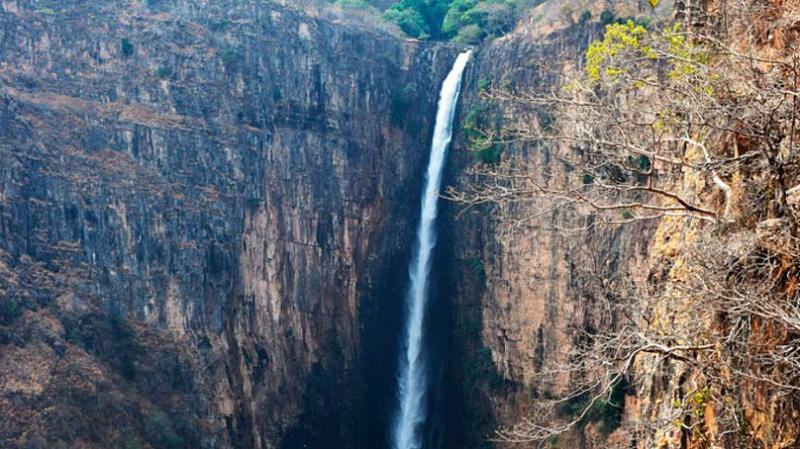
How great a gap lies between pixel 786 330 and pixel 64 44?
837 inches

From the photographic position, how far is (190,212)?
22.6 m

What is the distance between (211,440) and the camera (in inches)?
841

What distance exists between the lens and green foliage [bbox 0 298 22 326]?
19406 mm

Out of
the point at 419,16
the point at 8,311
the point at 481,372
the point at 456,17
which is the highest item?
the point at 456,17

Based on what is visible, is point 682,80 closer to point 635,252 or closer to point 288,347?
point 635,252

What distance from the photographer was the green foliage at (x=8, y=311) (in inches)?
764

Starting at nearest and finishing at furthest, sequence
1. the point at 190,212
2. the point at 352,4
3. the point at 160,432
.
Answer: the point at 160,432, the point at 190,212, the point at 352,4

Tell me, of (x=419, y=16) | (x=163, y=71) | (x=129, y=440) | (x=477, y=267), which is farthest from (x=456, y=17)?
(x=129, y=440)

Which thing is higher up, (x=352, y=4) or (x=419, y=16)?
(x=352, y=4)

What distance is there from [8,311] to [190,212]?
5.14 meters

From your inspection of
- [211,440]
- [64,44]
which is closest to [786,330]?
[211,440]

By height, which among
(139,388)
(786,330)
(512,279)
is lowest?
(139,388)

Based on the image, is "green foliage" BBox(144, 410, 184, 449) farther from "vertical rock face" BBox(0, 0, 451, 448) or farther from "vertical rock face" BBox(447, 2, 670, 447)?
"vertical rock face" BBox(447, 2, 670, 447)

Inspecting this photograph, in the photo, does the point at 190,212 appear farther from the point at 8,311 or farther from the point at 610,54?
the point at 610,54
